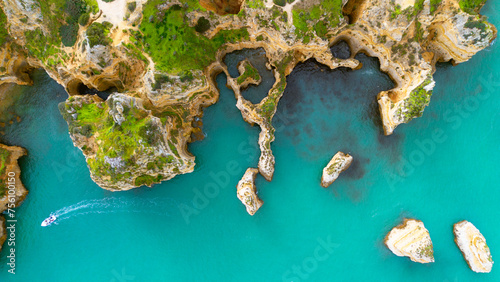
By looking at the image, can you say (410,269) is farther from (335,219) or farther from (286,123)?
(286,123)

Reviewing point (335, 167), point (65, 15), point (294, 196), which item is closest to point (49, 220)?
point (65, 15)

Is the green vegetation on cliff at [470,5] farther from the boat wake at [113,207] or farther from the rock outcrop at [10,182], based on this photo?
the rock outcrop at [10,182]

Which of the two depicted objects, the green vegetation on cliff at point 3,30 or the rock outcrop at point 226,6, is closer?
the green vegetation on cliff at point 3,30

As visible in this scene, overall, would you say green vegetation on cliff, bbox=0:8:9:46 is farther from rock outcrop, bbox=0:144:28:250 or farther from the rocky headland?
rock outcrop, bbox=0:144:28:250

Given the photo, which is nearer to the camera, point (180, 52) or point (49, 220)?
point (180, 52)

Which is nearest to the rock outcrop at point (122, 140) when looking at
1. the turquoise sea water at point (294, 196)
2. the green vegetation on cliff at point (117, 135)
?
the green vegetation on cliff at point (117, 135)

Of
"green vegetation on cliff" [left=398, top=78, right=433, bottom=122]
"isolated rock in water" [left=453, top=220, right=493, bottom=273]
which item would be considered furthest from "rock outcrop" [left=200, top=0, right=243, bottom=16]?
"isolated rock in water" [left=453, top=220, right=493, bottom=273]

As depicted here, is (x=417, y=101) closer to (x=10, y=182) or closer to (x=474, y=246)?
(x=474, y=246)
